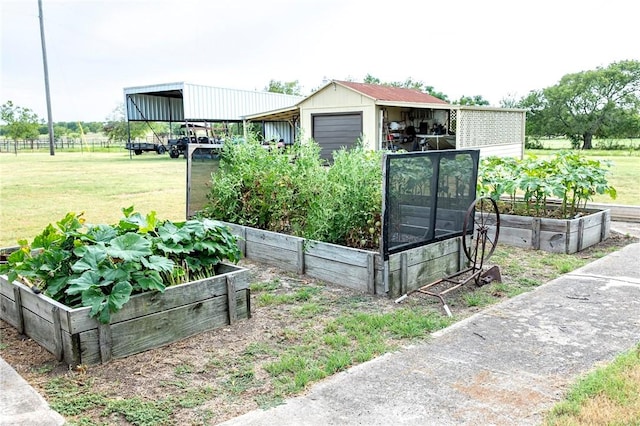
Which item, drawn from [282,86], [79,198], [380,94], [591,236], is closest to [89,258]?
[591,236]

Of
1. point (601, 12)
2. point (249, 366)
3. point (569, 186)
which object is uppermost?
point (601, 12)

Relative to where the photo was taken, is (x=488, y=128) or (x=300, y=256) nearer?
(x=300, y=256)

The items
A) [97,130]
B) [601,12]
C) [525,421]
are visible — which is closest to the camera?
[525,421]

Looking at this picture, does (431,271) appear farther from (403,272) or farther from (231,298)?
(231,298)

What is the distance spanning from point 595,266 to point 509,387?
9.58 ft

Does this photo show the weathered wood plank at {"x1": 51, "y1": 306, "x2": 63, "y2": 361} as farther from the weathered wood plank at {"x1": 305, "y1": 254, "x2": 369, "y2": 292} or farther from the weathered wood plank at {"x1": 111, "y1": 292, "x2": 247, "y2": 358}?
the weathered wood plank at {"x1": 305, "y1": 254, "x2": 369, "y2": 292}

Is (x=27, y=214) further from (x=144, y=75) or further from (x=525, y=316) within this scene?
(x=144, y=75)

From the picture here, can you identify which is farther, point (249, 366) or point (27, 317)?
point (27, 317)

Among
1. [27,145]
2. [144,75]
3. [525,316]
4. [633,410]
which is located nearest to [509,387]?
[633,410]

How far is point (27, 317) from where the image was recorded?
332cm

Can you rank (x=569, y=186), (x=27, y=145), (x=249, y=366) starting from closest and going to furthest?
(x=249, y=366) → (x=569, y=186) → (x=27, y=145)

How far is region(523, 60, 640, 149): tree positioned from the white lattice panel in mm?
13084

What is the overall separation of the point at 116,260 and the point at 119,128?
1908 inches

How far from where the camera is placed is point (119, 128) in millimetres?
47875
